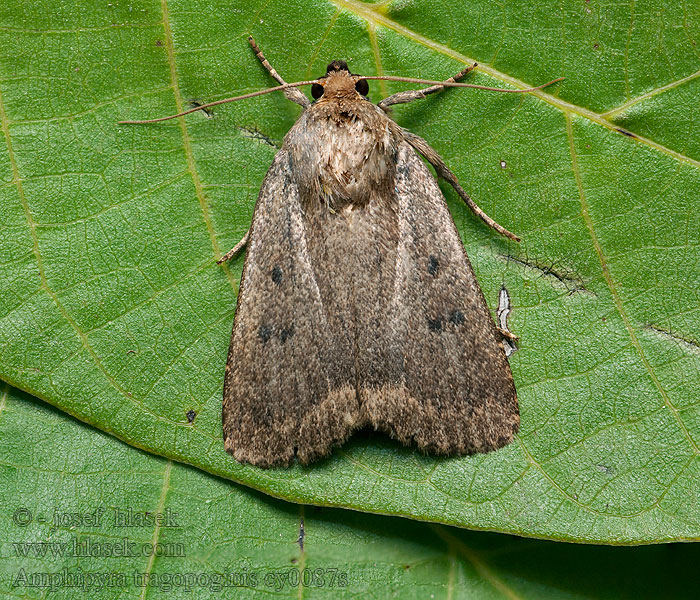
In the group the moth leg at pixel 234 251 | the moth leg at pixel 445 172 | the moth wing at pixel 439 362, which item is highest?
the moth leg at pixel 445 172

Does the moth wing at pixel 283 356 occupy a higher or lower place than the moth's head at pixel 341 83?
lower

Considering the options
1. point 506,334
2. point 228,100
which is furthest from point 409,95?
point 506,334

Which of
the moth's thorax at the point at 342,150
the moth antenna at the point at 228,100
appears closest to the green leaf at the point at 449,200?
the moth antenna at the point at 228,100

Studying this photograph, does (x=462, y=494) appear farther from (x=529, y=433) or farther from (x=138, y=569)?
(x=138, y=569)

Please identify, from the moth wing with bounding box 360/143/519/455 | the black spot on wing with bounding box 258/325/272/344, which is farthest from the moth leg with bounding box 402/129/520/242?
the black spot on wing with bounding box 258/325/272/344

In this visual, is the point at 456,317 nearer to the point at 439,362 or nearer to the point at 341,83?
the point at 439,362

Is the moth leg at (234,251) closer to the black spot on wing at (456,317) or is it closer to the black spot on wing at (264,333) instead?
the black spot on wing at (264,333)
